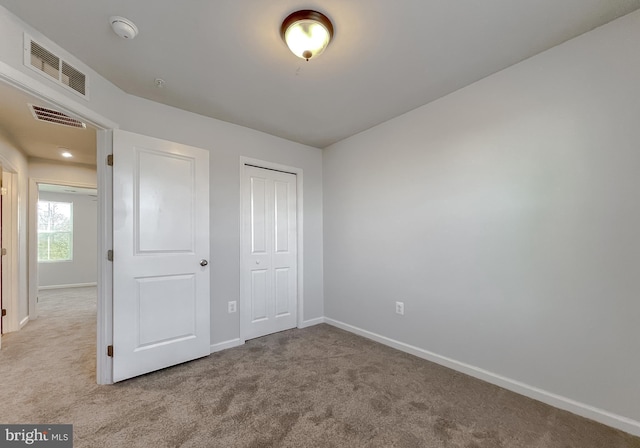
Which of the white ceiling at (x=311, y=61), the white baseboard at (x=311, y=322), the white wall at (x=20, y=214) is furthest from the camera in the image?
the white baseboard at (x=311, y=322)

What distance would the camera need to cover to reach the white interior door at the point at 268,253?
3.16 metres

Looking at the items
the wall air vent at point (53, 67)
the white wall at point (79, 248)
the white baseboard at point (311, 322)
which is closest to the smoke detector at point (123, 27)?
the wall air vent at point (53, 67)

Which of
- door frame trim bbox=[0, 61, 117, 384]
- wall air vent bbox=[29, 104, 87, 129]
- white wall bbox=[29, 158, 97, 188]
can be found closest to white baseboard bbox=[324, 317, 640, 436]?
door frame trim bbox=[0, 61, 117, 384]

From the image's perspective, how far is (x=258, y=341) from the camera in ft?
10.0

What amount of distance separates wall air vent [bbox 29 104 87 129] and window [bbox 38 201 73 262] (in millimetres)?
→ 5248

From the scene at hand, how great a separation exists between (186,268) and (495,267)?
8.94 feet

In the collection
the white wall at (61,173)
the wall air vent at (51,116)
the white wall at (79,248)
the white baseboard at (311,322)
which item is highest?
the wall air vent at (51,116)

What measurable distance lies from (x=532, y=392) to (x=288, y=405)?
5.76ft

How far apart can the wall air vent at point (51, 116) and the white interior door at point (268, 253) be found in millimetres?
1820

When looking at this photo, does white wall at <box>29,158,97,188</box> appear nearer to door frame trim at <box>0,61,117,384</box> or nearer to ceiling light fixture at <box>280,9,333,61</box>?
door frame trim at <box>0,61,117,384</box>

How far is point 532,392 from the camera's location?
76.1 inches

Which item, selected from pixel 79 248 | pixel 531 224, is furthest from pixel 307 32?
pixel 79 248

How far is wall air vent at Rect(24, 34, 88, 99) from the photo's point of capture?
1.60 meters

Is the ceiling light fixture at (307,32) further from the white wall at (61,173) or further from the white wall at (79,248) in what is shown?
the white wall at (79,248)
